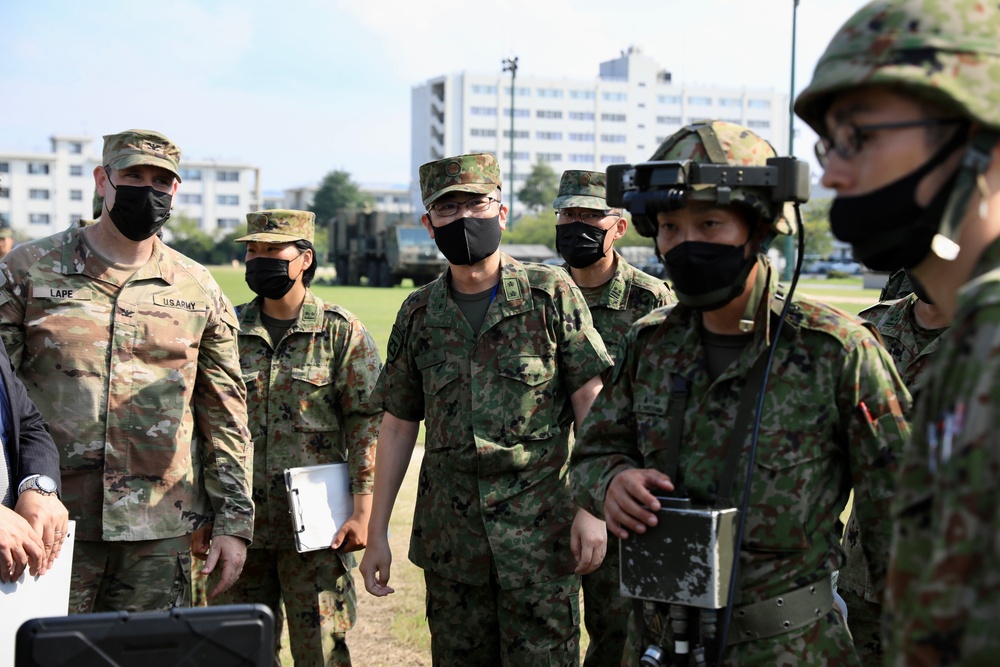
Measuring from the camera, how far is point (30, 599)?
3014 mm

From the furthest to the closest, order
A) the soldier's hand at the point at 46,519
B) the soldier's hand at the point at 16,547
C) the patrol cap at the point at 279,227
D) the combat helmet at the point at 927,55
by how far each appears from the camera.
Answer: the patrol cap at the point at 279,227
the soldier's hand at the point at 46,519
the soldier's hand at the point at 16,547
the combat helmet at the point at 927,55

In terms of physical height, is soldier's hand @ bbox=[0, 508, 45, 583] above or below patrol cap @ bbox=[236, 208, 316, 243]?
below

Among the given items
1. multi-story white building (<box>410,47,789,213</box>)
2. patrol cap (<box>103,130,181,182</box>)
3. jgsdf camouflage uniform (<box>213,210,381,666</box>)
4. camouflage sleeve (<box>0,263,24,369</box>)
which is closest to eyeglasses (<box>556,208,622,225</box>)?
jgsdf camouflage uniform (<box>213,210,381,666</box>)

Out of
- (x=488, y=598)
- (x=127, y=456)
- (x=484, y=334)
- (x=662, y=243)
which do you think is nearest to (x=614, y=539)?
(x=488, y=598)

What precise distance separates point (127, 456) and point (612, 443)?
220cm

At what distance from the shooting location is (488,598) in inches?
155

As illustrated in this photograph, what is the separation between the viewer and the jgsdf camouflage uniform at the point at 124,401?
13.0 feet

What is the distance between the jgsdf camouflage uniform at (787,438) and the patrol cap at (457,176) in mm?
1454

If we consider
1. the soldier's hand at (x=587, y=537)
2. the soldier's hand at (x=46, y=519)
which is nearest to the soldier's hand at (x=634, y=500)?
the soldier's hand at (x=587, y=537)

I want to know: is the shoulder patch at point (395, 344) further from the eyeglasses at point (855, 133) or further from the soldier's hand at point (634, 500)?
the eyeglasses at point (855, 133)

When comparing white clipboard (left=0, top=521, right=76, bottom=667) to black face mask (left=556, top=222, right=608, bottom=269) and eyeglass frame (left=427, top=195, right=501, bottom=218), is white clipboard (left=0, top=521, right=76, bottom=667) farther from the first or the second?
black face mask (left=556, top=222, right=608, bottom=269)

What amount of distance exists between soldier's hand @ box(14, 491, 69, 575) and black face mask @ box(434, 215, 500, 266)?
172 centimetres

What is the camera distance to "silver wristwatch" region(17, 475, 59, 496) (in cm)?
330

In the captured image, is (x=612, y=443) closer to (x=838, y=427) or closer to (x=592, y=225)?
(x=838, y=427)
